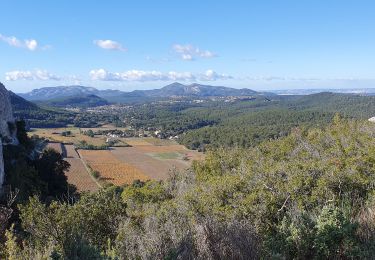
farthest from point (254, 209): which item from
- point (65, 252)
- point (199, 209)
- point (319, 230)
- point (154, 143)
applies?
point (154, 143)

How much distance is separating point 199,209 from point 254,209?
57.9 inches

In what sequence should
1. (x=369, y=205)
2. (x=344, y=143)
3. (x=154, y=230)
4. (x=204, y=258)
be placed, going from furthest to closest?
(x=344, y=143) → (x=369, y=205) → (x=154, y=230) → (x=204, y=258)

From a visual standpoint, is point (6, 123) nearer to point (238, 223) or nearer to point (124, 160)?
point (238, 223)

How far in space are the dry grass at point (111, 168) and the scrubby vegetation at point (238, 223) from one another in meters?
45.4

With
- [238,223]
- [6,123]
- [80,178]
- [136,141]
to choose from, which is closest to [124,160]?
[80,178]

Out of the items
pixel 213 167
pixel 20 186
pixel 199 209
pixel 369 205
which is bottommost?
pixel 20 186

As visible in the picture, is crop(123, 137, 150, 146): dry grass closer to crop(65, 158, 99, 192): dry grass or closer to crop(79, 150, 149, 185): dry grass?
crop(79, 150, 149, 185): dry grass

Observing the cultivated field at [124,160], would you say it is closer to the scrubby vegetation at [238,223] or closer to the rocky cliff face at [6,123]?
the rocky cliff face at [6,123]

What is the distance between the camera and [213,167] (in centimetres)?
2155

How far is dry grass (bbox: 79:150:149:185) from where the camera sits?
2320 inches

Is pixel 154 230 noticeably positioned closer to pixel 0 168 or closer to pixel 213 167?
pixel 213 167

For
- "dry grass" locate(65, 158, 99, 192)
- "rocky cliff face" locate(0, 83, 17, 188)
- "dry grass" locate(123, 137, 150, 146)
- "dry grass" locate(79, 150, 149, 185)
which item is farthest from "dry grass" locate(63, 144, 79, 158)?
"rocky cliff face" locate(0, 83, 17, 188)

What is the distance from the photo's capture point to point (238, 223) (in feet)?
22.8

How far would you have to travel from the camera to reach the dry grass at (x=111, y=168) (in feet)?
193
